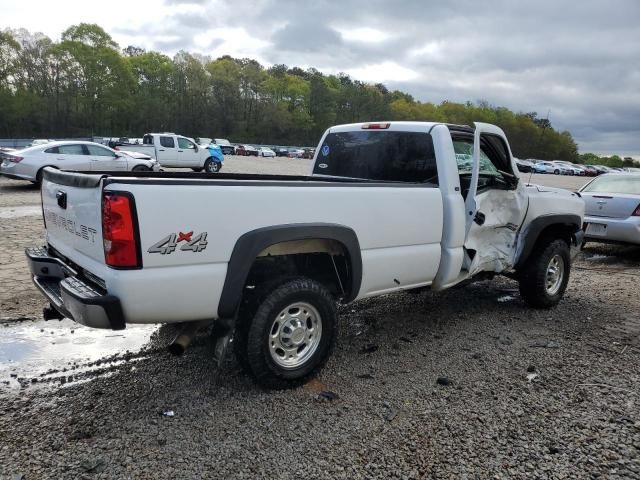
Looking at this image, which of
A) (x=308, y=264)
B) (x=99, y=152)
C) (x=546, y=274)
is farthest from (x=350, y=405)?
(x=99, y=152)

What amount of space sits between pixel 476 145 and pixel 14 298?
5000 millimetres

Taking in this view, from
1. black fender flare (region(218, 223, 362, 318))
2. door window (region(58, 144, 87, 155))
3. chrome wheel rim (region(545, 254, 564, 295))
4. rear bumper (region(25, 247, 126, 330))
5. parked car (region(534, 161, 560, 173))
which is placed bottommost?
parked car (region(534, 161, 560, 173))

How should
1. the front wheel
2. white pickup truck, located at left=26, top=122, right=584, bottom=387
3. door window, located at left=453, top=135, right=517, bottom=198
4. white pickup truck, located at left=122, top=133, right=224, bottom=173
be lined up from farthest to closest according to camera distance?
the front wheel < white pickup truck, located at left=122, top=133, right=224, bottom=173 < door window, located at left=453, top=135, right=517, bottom=198 < white pickup truck, located at left=26, top=122, right=584, bottom=387

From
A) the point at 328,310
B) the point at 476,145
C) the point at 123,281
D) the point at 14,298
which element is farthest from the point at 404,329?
the point at 14,298

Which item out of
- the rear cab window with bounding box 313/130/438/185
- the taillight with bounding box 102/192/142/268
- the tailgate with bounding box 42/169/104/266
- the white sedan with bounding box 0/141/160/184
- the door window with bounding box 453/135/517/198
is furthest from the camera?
the white sedan with bounding box 0/141/160/184

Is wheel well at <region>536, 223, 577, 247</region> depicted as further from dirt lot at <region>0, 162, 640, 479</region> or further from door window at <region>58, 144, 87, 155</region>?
door window at <region>58, 144, 87, 155</region>

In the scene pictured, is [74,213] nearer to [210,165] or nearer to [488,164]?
[488,164]

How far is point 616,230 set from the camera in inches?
328

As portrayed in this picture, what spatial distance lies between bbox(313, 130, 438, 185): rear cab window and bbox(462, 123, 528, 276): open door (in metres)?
0.40

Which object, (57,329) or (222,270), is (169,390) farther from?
(57,329)

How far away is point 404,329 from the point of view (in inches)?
193

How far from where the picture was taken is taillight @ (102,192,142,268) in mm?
2742

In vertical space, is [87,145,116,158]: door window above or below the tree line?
below

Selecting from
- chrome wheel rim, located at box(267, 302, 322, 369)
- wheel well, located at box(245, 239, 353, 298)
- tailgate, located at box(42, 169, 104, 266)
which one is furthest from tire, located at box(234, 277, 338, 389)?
tailgate, located at box(42, 169, 104, 266)
